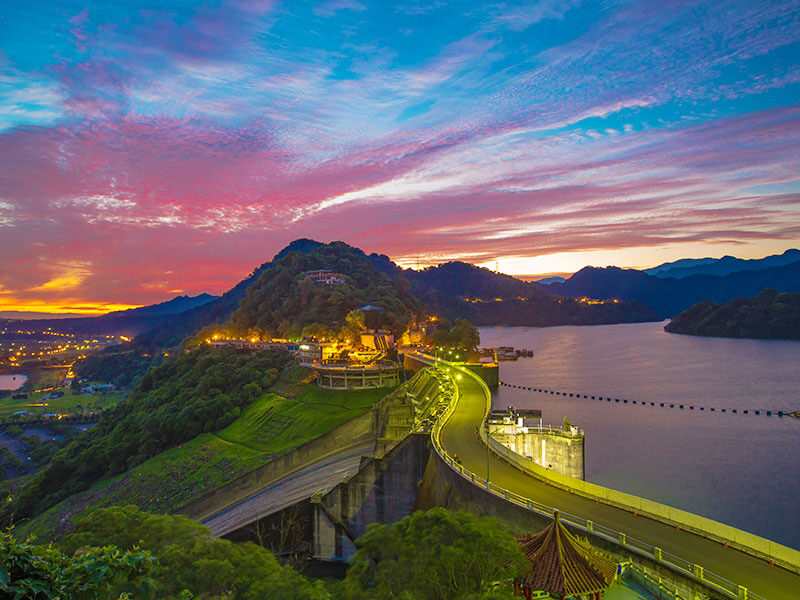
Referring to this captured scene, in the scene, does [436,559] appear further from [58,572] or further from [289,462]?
[289,462]

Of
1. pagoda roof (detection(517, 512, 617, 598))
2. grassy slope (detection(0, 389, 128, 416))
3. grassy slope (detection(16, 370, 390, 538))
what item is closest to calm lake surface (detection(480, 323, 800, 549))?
grassy slope (detection(16, 370, 390, 538))

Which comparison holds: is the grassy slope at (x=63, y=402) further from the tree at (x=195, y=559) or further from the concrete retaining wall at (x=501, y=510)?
the concrete retaining wall at (x=501, y=510)

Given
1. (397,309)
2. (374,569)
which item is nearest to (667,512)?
(374,569)

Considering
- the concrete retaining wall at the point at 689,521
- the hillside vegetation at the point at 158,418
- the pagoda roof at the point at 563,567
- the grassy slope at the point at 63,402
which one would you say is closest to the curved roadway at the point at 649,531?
the concrete retaining wall at the point at 689,521

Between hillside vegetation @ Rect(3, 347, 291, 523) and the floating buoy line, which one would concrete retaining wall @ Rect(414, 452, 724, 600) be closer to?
hillside vegetation @ Rect(3, 347, 291, 523)

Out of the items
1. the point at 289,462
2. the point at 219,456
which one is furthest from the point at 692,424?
the point at 219,456

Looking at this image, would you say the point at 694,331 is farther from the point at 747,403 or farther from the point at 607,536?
the point at 607,536
